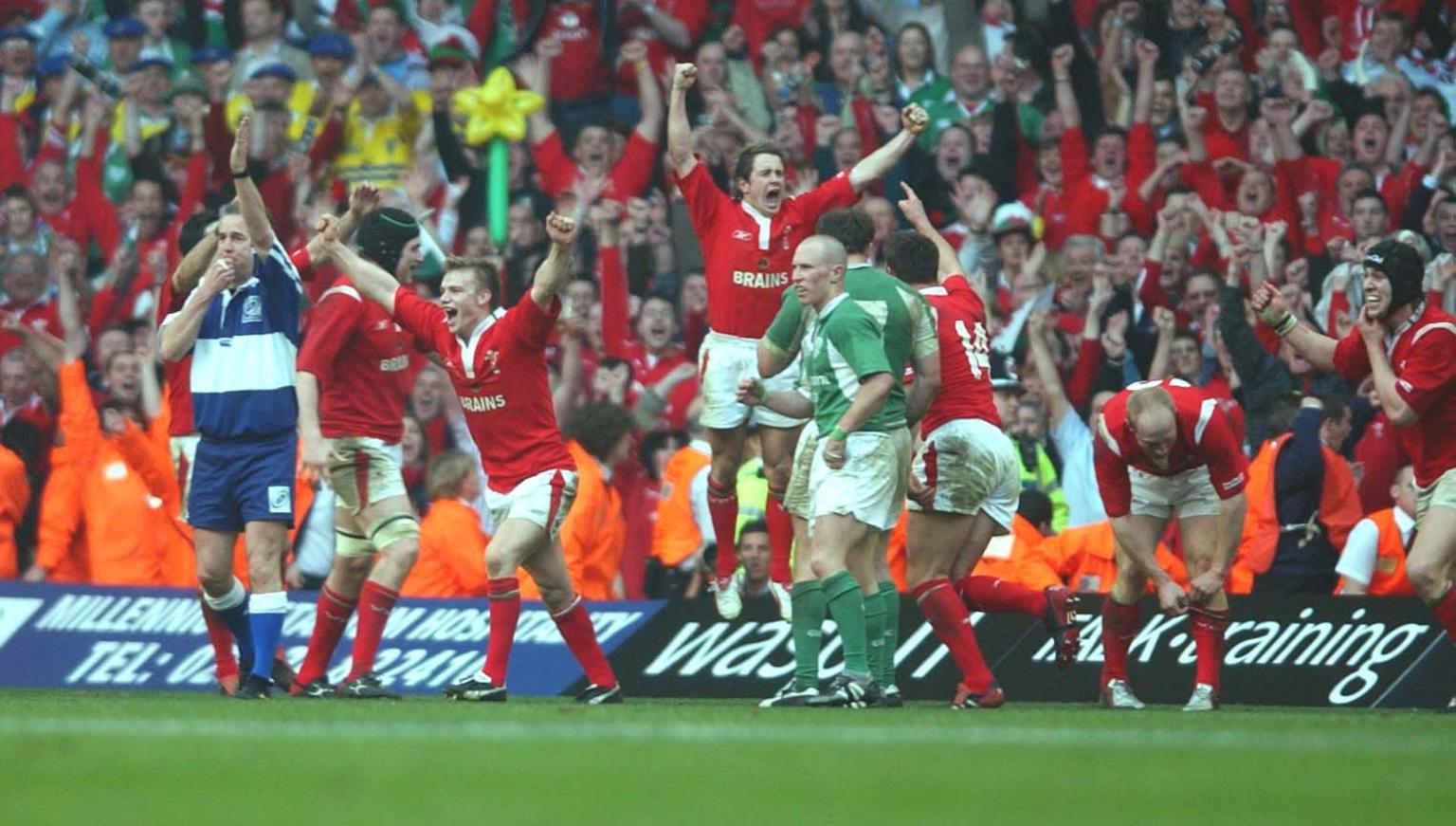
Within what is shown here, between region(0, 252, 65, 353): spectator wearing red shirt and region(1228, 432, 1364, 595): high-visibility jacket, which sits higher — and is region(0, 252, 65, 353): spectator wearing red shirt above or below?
above

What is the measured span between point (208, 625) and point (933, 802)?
6777 mm

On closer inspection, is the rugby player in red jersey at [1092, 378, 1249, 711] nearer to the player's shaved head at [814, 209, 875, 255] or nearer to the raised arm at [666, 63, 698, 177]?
the player's shaved head at [814, 209, 875, 255]

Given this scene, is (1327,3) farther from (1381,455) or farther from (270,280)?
(270,280)

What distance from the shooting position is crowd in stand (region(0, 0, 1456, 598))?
579 inches

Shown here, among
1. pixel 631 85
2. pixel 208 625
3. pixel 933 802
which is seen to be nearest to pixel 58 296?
pixel 631 85

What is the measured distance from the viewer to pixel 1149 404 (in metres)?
11.3

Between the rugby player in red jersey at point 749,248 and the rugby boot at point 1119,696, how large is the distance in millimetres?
1979

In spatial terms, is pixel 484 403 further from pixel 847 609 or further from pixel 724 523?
pixel 847 609

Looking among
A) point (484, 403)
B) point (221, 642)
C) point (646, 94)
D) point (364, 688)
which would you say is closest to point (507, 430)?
point (484, 403)

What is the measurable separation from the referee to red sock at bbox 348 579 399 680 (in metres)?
0.46

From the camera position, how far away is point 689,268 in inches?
688

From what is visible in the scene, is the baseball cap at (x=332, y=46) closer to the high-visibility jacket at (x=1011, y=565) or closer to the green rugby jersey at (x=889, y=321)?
the high-visibility jacket at (x=1011, y=565)

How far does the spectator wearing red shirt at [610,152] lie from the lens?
58.4 ft

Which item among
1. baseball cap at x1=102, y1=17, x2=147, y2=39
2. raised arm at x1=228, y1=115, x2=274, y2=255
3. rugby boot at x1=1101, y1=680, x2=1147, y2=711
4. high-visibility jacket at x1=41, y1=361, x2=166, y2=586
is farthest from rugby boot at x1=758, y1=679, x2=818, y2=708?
baseball cap at x1=102, y1=17, x2=147, y2=39
